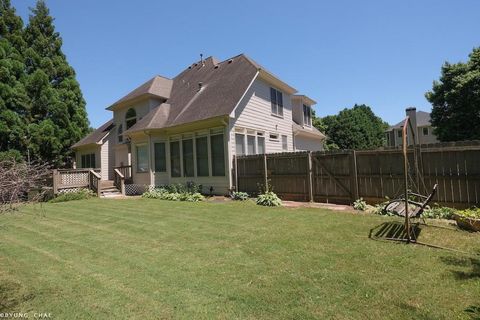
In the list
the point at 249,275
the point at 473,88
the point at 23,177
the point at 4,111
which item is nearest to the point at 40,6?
the point at 4,111

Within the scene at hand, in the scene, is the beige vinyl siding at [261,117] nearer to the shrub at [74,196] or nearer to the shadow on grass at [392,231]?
the shadow on grass at [392,231]

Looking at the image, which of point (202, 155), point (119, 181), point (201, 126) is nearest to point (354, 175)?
point (202, 155)

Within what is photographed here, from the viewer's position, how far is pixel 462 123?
24.6 meters

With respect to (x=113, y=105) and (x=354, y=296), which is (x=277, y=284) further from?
(x=113, y=105)

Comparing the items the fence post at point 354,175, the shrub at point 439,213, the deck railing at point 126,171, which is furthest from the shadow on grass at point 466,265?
the deck railing at point 126,171

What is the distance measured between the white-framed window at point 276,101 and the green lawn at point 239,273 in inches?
421

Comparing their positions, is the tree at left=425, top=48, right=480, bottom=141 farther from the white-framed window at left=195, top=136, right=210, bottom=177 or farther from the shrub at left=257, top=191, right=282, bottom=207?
the white-framed window at left=195, top=136, right=210, bottom=177

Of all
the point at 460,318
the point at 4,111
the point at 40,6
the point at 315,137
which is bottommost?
the point at 460,318

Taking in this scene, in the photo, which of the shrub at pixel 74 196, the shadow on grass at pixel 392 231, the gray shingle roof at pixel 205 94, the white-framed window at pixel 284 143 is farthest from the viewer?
the white-framed window at pixel 284 143

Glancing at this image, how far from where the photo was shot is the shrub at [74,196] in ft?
49.4

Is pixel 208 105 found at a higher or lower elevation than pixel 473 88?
lower

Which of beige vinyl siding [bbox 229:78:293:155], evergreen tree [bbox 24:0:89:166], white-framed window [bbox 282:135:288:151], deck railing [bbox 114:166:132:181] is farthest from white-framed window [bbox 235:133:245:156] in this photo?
evergreen tree [bbox 24:0:89:166]

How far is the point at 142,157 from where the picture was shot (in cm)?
1720

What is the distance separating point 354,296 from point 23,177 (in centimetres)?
442
